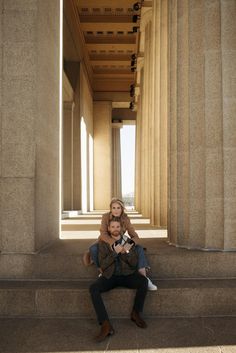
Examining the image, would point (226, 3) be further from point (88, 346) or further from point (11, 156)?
point (88, 346)

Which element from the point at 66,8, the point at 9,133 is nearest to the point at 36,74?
the point at 9,133

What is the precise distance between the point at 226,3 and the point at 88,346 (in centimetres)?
612

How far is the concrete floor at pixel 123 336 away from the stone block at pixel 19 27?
4.55m

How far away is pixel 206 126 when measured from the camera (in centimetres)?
731

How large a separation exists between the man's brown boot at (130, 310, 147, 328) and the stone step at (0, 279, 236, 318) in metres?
0.36

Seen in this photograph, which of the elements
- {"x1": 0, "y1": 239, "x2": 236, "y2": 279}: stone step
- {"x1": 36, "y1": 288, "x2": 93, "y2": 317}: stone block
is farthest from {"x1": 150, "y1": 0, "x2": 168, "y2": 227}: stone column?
{"x1": 36, "y1": 288, "x2": 93, "y2": 317}: stone block

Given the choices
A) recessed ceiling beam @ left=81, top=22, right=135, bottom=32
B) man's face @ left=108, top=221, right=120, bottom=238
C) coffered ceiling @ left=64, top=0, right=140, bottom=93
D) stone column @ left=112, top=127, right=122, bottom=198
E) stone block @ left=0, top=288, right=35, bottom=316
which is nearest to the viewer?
stone block @ left=0, top=288, right=35, bottom=316

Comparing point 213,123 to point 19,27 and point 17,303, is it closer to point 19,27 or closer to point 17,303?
point 19,27

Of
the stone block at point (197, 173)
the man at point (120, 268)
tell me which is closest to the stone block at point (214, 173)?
the stone block at point (197, 173)

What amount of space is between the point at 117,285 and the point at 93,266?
828 millimetres

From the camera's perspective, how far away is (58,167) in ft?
28.9

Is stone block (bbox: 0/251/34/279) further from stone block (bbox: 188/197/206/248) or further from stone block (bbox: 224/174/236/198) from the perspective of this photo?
stone block (bbox: 224/174/236/198)

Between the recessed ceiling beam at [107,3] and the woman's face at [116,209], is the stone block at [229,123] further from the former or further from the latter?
the recessed ceiling beam at [107,3]

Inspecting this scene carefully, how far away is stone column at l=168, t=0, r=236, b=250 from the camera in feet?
23.6
